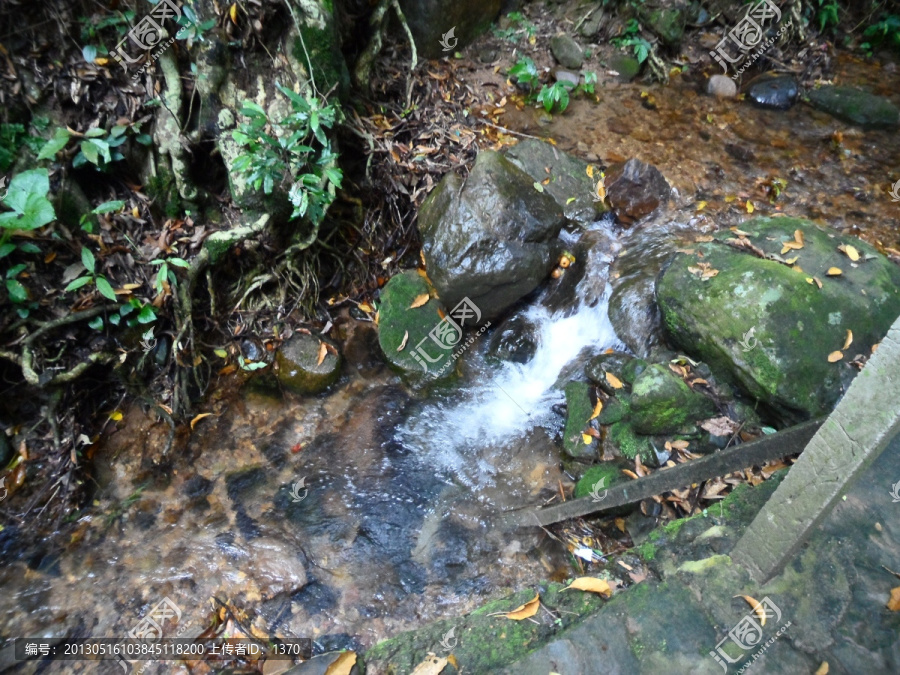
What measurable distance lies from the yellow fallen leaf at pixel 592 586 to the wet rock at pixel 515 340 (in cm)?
268

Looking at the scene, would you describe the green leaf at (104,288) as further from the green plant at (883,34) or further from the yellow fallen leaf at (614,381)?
the green plant at (883,34)

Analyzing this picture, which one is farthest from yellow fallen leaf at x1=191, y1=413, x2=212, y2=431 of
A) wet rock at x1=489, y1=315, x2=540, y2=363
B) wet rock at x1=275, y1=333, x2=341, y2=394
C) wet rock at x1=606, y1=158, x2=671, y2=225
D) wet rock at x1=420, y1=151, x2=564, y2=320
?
wet rock at x1=606, y1=158, x2=671, y2=225

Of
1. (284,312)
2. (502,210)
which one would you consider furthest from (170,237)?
(502,210)

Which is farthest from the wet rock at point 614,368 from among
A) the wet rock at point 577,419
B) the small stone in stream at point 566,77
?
the small stone in stream at point 566,77

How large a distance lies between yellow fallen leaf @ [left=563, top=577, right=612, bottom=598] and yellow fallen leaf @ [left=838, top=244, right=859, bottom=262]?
371cm

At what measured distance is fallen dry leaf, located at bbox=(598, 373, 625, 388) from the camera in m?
4.66

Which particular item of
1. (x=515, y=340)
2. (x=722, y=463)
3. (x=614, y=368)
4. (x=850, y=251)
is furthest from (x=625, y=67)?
(x=722, y=463)

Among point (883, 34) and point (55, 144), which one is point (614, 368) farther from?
point (883, 34)

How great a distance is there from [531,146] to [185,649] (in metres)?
5.82

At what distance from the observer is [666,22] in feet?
26.1

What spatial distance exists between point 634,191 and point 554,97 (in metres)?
1.97

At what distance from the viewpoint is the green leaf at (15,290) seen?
384 centimetres

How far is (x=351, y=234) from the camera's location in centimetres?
568

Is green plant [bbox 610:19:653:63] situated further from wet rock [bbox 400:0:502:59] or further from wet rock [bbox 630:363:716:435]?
wet rock [bbox 630:363:716:435]
